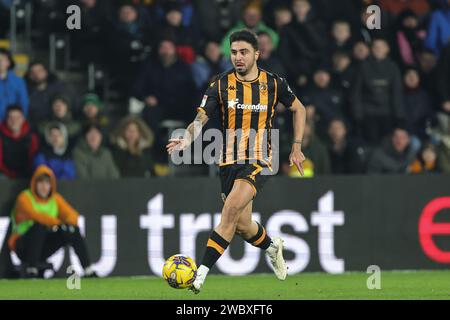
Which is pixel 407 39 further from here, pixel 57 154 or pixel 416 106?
pixel 57 154

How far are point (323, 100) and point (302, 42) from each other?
4.13 ft

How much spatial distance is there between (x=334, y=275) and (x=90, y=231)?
3.04 m

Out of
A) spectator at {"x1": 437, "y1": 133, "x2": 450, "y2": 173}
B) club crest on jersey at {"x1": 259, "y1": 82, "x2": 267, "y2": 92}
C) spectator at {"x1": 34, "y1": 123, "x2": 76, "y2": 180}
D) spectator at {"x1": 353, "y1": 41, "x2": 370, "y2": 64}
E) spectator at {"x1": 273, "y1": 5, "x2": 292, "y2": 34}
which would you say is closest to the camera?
club crest on jersey at {"x1": 259, "y1": 82, "x2": 267, "y2": 92}

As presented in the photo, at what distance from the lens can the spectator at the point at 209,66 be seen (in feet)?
62.0

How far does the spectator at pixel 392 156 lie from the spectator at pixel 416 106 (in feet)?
3.69

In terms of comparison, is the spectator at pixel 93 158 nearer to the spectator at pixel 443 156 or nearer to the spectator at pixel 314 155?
the spectator at pixel 314 155

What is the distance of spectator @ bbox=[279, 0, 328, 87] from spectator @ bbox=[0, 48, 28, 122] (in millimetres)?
3896

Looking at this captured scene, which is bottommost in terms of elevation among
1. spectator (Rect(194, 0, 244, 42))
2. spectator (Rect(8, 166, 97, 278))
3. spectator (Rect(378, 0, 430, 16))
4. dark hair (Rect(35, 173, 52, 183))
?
spectator (Rect(8, 166, 97, 278))

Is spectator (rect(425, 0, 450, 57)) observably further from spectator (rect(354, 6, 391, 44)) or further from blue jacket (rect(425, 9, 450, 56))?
spectator (rect(354, 6, 391, 44))

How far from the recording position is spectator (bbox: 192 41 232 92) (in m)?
18.9

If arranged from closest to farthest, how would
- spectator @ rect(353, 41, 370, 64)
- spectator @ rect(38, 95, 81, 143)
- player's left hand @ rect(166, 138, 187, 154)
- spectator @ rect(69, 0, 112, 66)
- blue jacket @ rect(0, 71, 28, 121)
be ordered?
1. player's left hand @ rect(166, 138, 187, 154)
2. spectator @ rect(38, 95, 81, 143)
3. blue jacket @ rect(0, 71, 28, 121)
4. spectator @ rect(353, 41, 370, 64)
5. spectator @ rect(69, 0, 112, 66)

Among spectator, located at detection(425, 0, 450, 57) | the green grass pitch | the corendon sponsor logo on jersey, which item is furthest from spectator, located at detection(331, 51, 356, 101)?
the corendon sponsor logo on jersey

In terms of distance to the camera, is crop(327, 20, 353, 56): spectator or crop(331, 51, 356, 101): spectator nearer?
crop(331, 51, 356, 101): spectator
